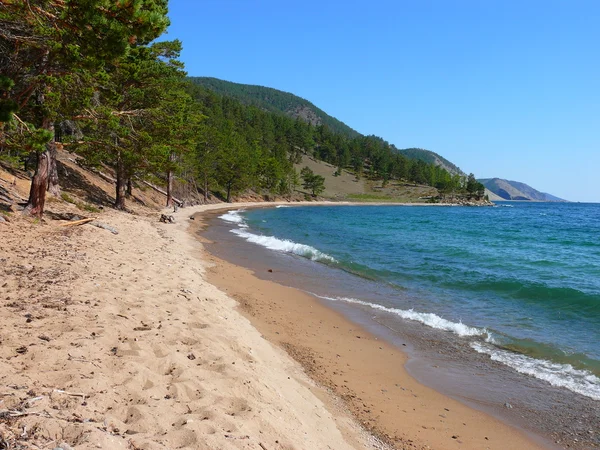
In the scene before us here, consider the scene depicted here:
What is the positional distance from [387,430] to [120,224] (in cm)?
1586

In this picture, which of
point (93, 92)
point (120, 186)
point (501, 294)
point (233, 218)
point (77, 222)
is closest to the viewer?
point (93, 92)

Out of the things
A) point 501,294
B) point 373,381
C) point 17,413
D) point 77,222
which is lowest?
point 373,381

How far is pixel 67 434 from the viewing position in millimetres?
3086

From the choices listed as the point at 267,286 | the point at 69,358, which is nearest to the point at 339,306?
the point at 267,286

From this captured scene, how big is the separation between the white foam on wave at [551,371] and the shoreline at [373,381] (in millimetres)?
1998

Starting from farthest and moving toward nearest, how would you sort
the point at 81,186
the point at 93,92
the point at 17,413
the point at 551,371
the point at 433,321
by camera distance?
the point at 81,186 → the point at 93,92 → the point at 433,321 → the point at 551,371 → the point at 17,413

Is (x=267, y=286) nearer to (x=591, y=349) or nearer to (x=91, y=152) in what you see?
(x=591, y=349)

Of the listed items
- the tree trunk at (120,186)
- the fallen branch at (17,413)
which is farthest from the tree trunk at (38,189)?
the fallen branch at (17,413)

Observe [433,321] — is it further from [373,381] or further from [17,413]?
[17,413]

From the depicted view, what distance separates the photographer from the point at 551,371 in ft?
25.3

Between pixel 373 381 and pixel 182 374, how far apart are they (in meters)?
3.30

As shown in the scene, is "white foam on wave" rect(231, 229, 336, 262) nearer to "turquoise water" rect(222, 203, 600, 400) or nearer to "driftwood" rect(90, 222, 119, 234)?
"turquoise water" rect(222, 203, 600, 400)

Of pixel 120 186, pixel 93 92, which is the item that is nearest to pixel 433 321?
pixel 93 92

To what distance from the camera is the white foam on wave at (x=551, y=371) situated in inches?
278
